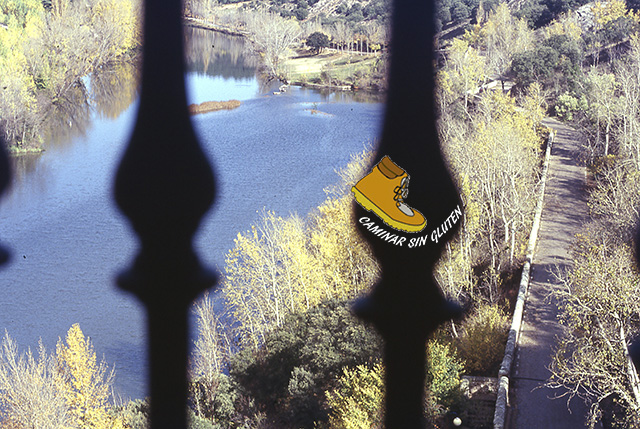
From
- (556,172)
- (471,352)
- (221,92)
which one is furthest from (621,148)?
(221,92)

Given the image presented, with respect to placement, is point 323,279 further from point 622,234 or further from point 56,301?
point 56,301

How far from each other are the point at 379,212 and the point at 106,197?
4986mm

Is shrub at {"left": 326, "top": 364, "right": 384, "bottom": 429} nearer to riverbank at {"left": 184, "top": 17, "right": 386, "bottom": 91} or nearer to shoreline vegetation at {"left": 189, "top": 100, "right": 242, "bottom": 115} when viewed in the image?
shoreline vegetation at {"left": 189, "top": 100, "right": 242, "bottom": 115}

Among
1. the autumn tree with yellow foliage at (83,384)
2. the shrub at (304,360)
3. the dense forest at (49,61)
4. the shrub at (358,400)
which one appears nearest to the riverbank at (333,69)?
the dense forest at (49,61)

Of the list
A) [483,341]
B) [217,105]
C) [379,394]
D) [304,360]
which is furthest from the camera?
[217,105]

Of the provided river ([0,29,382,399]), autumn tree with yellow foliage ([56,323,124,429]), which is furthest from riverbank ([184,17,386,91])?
autumn tree with yellow foliage ([56,323,124,429])

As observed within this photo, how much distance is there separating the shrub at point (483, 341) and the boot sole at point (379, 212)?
6138 millimetres

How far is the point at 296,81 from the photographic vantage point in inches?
1405

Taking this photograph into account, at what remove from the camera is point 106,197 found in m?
5.78

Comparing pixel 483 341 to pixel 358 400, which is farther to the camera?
pixel 483 341

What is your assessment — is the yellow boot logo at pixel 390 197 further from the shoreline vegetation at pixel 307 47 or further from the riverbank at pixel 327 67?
the shoreline vegetation at pixel 307 47

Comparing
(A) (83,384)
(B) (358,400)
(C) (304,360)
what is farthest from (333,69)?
(B) (358,400)

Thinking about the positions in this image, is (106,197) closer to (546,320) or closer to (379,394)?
(379,394)

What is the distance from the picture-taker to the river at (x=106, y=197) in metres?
12.3
